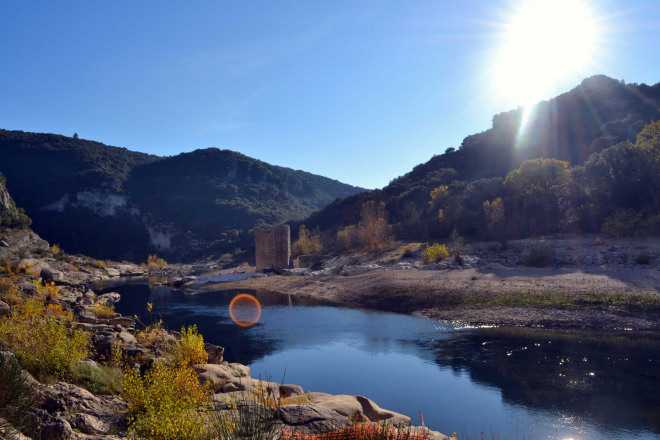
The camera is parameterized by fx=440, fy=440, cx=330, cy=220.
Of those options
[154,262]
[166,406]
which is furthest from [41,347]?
[154,262]

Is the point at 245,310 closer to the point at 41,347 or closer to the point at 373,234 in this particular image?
the point at 41,347

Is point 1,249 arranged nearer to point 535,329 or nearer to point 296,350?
point 296,350

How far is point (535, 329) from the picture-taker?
20141mm

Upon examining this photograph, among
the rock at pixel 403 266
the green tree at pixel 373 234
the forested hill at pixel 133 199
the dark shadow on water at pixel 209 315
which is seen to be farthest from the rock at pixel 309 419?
the forested hill at pixel 133 199

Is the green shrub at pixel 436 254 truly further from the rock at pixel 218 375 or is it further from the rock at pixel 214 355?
the rock at pixel 218 375

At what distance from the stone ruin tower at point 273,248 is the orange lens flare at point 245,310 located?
1544 centimetres

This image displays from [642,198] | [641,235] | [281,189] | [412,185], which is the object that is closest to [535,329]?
[641,235]

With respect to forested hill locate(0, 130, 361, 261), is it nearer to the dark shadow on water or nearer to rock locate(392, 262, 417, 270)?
the dark shadow on water

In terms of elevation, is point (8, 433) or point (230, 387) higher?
point (8, 433)

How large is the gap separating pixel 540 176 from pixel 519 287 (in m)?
25.5

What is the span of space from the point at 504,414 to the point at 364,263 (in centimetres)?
3324

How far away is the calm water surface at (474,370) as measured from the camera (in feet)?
36.1

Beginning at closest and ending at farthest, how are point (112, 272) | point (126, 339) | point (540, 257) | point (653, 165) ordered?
point (126, 339)
point (540, 257)
point (653, 165)
point (112, 272)

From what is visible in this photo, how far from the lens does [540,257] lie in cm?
3142
